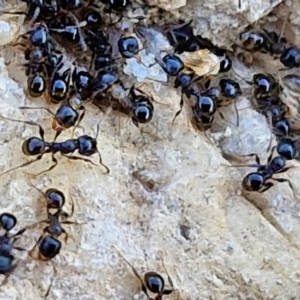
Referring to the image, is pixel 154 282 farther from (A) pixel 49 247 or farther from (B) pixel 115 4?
(B) pixel 115 4

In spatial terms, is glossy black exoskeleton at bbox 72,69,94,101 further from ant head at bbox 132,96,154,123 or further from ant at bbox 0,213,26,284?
ant at bbox 0,213,26,284

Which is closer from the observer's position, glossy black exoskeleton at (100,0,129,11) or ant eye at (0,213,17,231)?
ant eye at (0,213,17,231)

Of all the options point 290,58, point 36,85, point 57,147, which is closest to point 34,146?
point 57,147

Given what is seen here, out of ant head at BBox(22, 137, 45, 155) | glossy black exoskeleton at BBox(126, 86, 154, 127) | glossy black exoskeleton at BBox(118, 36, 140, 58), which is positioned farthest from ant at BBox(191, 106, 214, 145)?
ant head at BBox(22, 137, 45, 155)

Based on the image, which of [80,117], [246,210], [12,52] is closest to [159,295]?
[246,210]

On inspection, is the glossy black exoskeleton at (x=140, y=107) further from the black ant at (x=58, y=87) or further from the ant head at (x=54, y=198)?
the ant head at (x=54, y=198)

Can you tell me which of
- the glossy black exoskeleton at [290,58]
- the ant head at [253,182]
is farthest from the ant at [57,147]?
the glossy black exoskeleton at [290,58]
